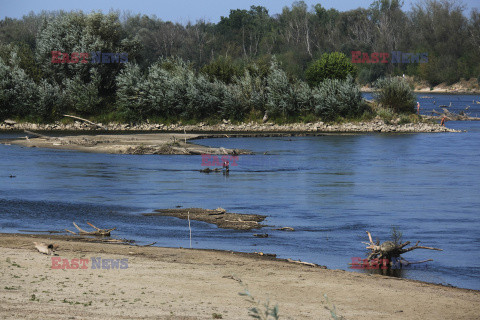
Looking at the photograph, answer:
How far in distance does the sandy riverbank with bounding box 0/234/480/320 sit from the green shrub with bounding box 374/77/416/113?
195 ft

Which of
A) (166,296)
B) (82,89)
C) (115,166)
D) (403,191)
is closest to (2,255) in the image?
(166,296)

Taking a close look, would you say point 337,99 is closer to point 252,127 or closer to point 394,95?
point 394,95

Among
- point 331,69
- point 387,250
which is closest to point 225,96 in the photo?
point 331,69

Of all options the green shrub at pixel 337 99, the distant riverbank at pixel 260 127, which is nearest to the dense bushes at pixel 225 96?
the green shrub at pixel 337 99

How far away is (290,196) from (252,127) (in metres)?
41.6

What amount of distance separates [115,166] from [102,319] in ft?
116

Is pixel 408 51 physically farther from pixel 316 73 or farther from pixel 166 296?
pixel 166 296

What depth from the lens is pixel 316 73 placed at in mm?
78625

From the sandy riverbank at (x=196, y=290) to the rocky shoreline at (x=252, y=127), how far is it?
2190 inches

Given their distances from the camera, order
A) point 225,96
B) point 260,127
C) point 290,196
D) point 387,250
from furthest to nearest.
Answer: point 225,96, point 260,127, point 290,196, point 387,250

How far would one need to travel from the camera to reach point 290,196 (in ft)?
113

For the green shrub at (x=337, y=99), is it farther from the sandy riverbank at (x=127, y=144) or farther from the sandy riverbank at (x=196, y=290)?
the sandy riverbank at (x=196, y=290)

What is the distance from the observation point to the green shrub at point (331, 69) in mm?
77438

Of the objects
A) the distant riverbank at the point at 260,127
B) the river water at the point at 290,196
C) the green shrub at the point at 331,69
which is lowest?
the river water at the point at 290,196
